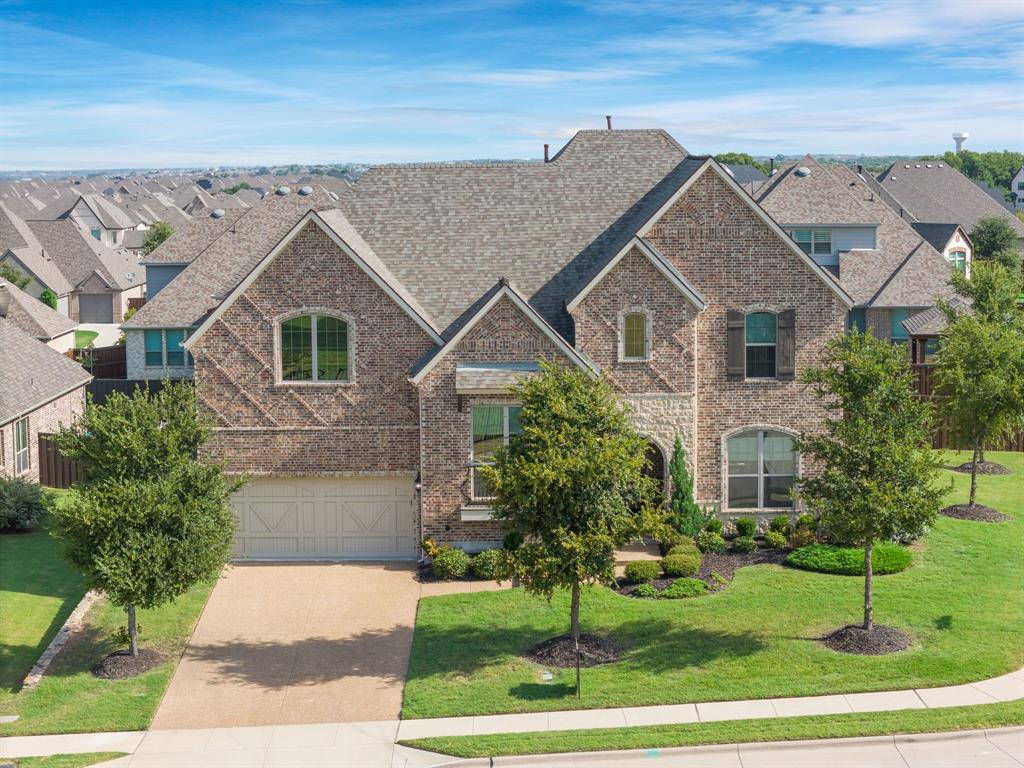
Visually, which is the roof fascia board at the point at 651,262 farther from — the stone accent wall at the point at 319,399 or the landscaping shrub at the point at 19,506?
the landscaping shrub at the point at 19,506

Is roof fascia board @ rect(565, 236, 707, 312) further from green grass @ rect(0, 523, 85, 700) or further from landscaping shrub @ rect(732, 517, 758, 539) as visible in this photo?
green grass @ rect(0, 523, 85, 700)

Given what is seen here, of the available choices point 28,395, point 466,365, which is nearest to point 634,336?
point 466,365

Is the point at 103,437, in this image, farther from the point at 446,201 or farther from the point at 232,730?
the point at 446,201

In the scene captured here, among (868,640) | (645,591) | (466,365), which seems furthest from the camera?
(466,365)

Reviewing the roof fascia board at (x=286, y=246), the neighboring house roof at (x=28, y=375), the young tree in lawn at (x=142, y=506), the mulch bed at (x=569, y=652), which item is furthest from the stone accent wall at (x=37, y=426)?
the mulch bed at (x=569, y=652)

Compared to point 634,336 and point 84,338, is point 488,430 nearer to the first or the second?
point 634,336

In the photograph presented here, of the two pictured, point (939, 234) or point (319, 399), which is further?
point (939, 234)

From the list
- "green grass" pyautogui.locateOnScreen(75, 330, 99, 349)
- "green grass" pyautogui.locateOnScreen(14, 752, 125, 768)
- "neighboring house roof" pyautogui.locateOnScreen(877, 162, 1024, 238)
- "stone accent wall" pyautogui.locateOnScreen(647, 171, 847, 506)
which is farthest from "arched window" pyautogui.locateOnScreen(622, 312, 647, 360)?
"neighboring house roof" pyautogui.locateOnScreen(877, 162, 1024, 238)
